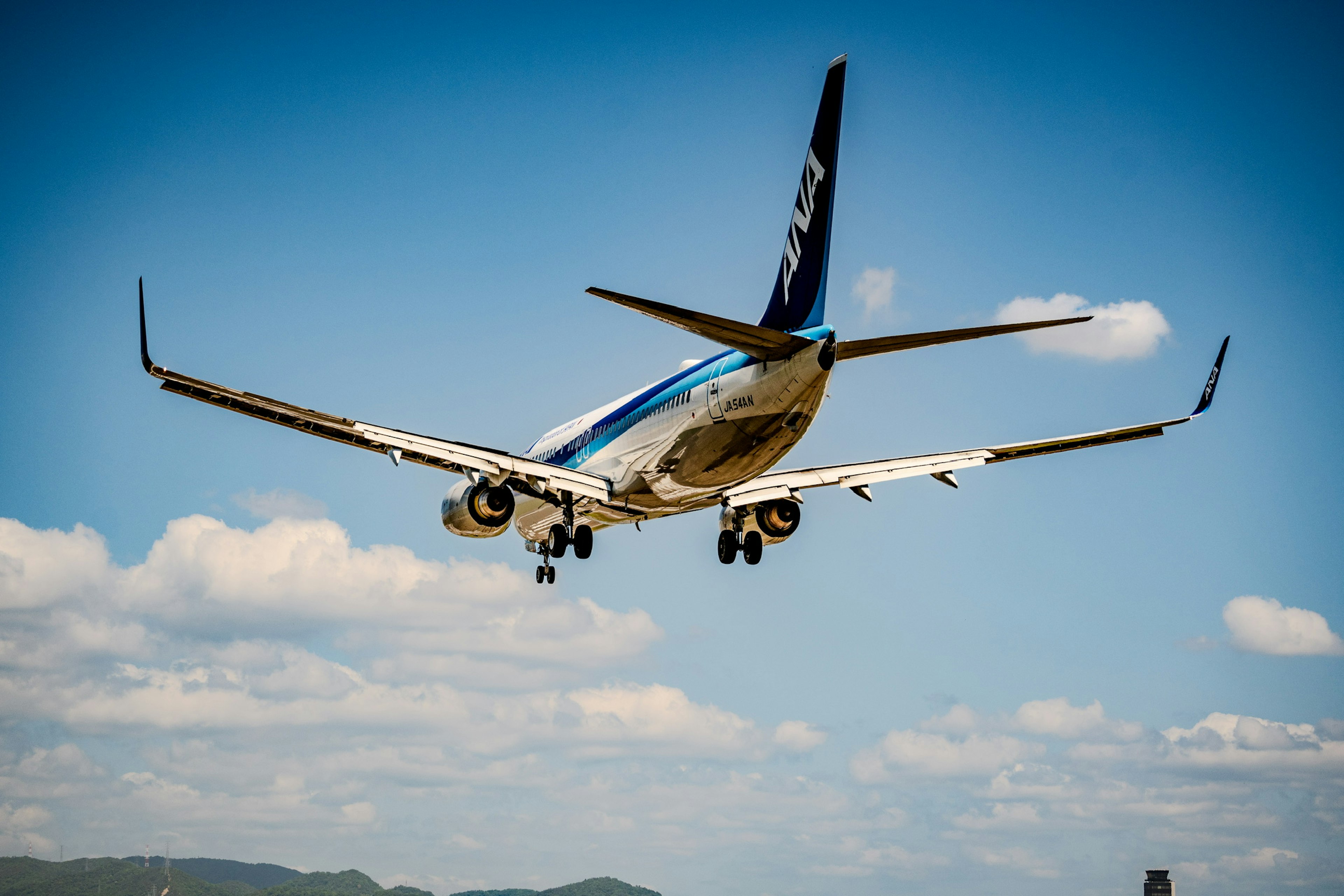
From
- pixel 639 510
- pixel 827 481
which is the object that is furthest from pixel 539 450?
pixel 827 481

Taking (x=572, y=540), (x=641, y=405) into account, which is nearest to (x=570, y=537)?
(x=572, y=540)

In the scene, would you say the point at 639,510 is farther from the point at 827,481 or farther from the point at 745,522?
the point at 827,481

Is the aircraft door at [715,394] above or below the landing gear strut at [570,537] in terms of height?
above

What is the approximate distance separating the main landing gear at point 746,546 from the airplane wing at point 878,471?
3.37ft

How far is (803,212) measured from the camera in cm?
3366

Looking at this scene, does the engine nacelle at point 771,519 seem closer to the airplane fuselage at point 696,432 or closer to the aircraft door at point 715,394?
the airplane fuselage at point 696,432

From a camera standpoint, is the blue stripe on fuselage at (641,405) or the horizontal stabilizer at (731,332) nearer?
the horizontal stabilizer at (731,332)

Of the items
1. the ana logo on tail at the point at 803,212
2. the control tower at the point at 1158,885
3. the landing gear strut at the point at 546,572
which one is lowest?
the control tower at the point at 1158,885

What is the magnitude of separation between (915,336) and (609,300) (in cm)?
902

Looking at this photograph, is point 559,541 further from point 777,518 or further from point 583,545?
point 777,518

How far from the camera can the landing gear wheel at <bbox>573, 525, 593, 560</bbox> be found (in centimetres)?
4053

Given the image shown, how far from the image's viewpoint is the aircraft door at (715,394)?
33.5m

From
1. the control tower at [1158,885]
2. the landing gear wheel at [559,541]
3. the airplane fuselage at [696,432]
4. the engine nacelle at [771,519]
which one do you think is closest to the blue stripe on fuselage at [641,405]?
the airplane fuselage at [696,432]

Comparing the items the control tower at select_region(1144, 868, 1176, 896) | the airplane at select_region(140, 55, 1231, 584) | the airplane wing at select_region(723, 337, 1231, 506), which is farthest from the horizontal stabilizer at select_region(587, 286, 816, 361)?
the control tower at select_region(1144, 868, 1176, 896)
